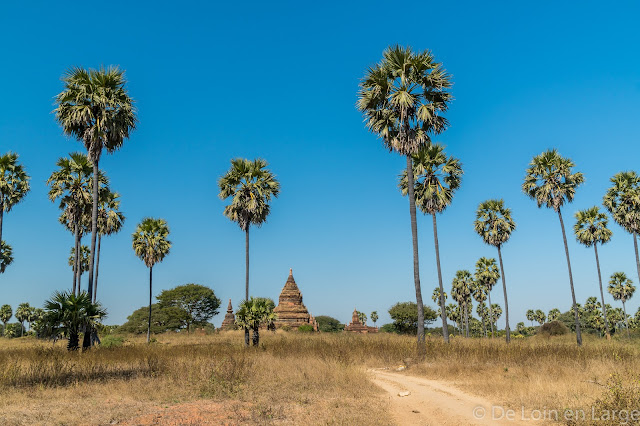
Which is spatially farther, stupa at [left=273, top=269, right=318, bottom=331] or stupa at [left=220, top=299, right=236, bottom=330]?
stupa at [left=220, top=299, right=236, bottom=330]

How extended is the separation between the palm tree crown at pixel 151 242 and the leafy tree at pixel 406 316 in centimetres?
4531

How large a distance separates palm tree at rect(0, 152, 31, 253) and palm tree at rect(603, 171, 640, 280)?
178 feet

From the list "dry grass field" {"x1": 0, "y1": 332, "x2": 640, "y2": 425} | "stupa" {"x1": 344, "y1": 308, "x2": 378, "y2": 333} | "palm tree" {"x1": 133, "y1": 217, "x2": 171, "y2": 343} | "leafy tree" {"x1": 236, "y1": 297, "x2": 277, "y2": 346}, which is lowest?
"stupa" {"x1": 344, "y1": 308, "x2": 378, "y2": 333}

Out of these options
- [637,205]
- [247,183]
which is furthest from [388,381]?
[637,205]

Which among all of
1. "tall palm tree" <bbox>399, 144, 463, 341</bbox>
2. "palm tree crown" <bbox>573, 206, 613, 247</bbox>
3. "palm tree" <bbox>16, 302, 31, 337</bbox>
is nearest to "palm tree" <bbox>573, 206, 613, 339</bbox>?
"palm tree crown" <bbox>573, 206, 613, 247</bbox>

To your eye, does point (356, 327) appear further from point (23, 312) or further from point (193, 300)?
point (23, 312)

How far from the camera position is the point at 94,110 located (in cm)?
2109

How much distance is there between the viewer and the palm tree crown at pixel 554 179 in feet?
113

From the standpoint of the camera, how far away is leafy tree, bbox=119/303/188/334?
67188 mm

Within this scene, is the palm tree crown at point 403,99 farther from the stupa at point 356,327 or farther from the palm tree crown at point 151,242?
the stupa at point 356,327

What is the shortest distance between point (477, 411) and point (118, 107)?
→ 849 inches

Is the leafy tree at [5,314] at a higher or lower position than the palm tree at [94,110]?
lower

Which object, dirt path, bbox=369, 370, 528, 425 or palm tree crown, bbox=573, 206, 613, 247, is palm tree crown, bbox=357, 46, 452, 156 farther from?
palm tree crown, bbox=573, 206, 613, 247

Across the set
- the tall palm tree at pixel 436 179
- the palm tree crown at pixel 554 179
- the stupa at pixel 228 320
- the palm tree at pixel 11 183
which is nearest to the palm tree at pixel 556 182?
the palm tree crown at pixel 554 179
